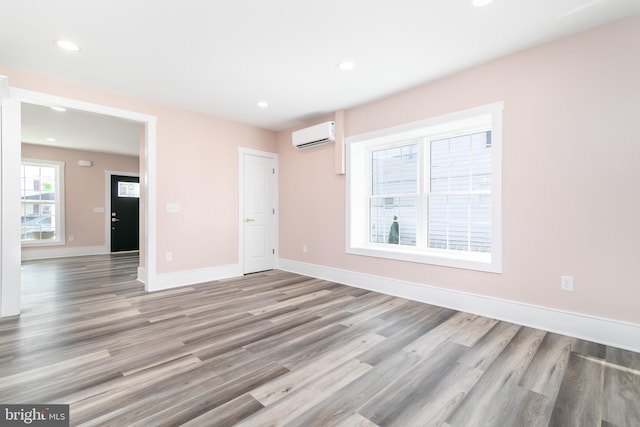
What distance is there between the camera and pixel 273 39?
8.26 feet

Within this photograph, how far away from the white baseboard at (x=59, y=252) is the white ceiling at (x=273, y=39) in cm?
Answer: 533

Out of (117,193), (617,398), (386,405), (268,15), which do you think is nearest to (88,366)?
(386,405)

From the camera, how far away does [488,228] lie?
3203 millimetres

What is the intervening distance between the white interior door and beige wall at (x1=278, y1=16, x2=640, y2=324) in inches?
122

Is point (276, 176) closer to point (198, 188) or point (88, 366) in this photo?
point (198, 188)

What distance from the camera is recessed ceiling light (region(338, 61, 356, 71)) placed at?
2.92 m

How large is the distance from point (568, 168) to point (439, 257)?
145 cm

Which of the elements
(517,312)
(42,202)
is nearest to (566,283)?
(517,312)

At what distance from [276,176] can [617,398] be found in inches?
192

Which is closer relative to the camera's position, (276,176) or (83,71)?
(83,71)

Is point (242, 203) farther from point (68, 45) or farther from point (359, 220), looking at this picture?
point (68, 45)

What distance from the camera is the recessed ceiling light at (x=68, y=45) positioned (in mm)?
2562

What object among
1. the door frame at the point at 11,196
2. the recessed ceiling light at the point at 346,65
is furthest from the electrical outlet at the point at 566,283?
the door frame at the point at 11,196

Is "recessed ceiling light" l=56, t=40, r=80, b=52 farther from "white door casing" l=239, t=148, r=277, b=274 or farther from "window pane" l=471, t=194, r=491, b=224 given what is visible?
"window pane" l=471, t=194, r=491, b=224
